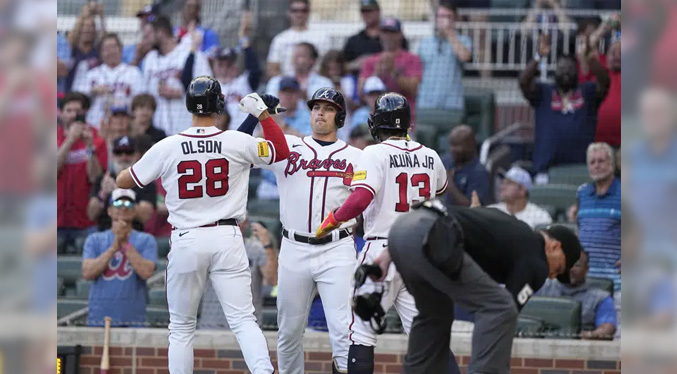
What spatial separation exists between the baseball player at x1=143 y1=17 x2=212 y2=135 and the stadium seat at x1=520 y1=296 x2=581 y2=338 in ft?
12.5

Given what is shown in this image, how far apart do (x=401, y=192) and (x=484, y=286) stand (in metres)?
1.23

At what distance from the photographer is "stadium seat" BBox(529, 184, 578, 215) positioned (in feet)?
28.9

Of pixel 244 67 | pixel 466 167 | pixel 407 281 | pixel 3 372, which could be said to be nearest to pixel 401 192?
pixel 407 281

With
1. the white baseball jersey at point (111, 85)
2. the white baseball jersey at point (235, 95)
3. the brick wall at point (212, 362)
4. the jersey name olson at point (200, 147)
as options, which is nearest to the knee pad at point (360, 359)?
the jersey name olson at point (200, 147)

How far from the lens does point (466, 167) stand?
8078mm

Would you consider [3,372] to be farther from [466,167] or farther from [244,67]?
[244,67]

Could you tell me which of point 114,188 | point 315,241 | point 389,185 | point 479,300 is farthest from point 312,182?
point 114,188

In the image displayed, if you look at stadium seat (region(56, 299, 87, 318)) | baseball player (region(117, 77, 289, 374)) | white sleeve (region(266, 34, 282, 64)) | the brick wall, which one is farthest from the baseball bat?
white sleeve (region(266, 34, 282, 64))

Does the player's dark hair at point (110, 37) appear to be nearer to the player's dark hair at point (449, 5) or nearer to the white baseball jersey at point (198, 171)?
the player's dark hair at point (449, 5)

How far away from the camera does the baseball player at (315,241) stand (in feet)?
18.9

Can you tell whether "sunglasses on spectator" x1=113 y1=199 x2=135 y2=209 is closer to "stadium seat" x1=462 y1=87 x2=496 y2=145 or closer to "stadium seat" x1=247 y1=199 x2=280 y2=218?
"stadium seat" x1=247 y1=199 x2=280 y2=218

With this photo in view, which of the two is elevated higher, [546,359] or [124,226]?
[124,226]

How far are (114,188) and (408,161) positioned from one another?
3562 millimetres

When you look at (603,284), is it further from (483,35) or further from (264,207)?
(483,35)
